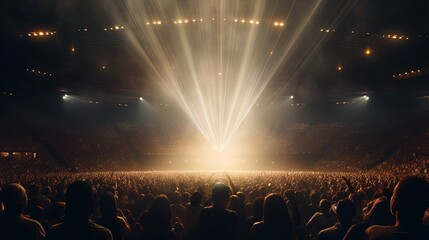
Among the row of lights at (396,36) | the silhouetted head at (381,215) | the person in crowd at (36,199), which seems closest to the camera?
the silhouetted head at (381,215)

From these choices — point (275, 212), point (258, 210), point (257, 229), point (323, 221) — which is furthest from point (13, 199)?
point (323, 221)

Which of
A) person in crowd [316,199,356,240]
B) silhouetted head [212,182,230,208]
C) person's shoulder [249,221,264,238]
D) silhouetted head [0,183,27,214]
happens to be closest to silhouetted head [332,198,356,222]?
person in crowd [316,199,356,240]

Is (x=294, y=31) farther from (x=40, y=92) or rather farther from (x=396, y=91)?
(x=40, y=92)

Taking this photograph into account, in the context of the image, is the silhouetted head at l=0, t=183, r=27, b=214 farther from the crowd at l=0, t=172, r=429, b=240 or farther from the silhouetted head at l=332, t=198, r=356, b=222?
the silhouetted head at l=332, t=198, r=356, b=222

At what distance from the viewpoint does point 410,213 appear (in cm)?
257

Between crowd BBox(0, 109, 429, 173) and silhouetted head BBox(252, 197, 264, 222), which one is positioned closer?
silhouetted head BBox(252, 197, 264, 222)

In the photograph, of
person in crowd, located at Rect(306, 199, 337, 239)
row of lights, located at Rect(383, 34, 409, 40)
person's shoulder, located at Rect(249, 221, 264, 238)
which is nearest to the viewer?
person's shoulder, located at Rect(249, 221, 264, 238)

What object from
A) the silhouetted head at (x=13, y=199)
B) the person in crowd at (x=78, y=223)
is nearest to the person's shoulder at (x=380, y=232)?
the person in crowd at (x=78, y=223)

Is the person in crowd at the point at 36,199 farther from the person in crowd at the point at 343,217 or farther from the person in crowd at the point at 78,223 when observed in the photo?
the person in crowd at the point at 343,217

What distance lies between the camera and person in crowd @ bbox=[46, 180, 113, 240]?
112 inches

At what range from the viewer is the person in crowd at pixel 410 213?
2.52 metres

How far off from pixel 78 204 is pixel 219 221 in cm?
167

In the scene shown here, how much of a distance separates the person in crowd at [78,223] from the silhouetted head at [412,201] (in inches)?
97.8

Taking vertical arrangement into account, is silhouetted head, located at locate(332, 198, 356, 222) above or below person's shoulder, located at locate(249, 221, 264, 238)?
above
